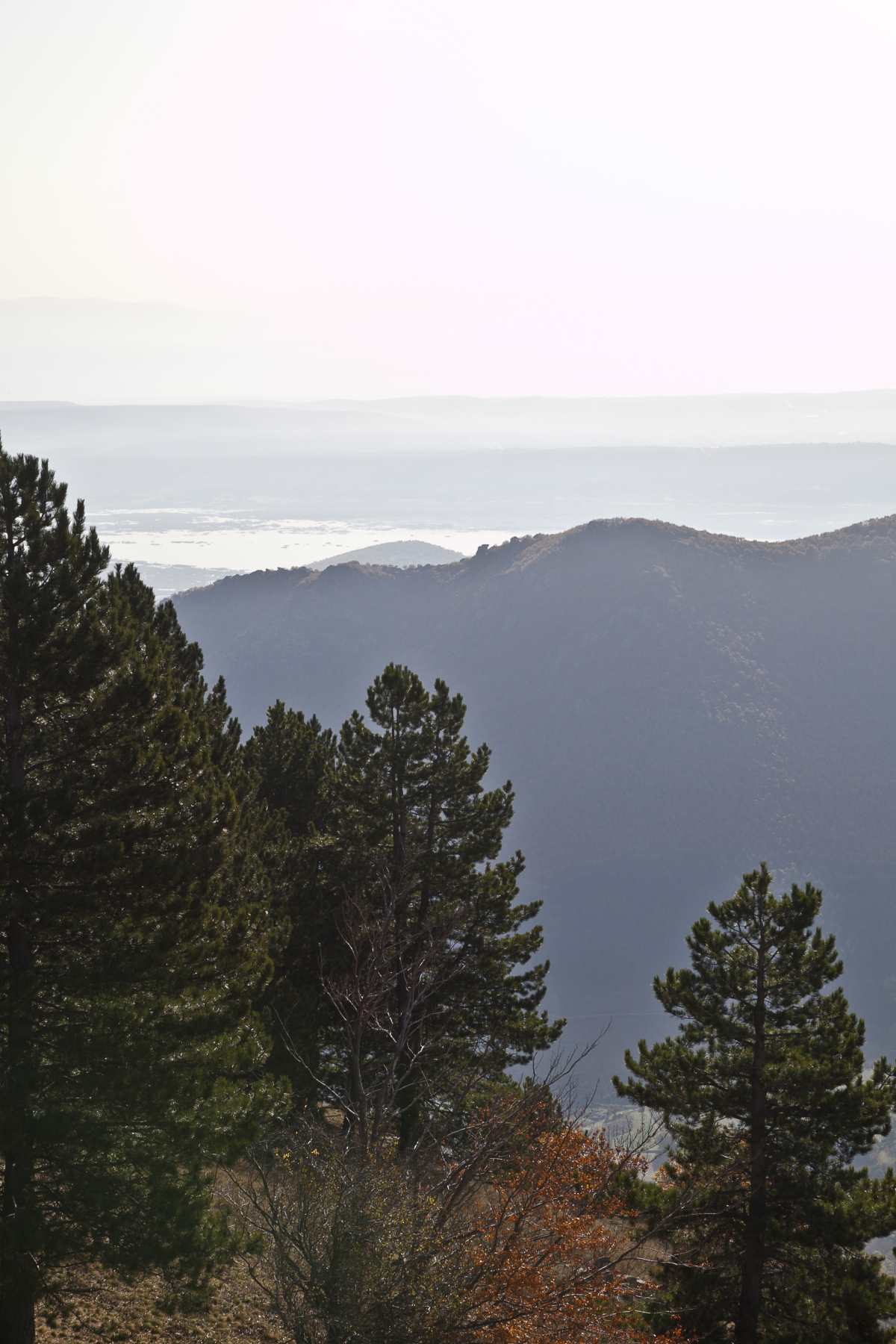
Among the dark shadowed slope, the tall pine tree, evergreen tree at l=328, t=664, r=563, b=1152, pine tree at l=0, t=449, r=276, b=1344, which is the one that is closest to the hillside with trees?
pine tree at l=0, t=449, r=276, b=1344

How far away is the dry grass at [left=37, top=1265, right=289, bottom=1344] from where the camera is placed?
15711mm

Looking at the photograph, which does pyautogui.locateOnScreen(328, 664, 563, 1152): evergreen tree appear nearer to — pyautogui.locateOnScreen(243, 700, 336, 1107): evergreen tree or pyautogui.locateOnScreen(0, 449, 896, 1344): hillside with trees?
pyautogui.locateOnScreen(243, 700, 336, 1107): evergreen tree

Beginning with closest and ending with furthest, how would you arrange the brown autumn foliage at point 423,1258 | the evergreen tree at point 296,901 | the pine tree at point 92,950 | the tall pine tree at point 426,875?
1. the brown autumn foliage at point 423,1258
2. the pine tree at point 92,950
3. the evergreen tree at point 296,901
4. the tall pine tree at point 426,875

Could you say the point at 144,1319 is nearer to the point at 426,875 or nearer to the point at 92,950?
the point at 92,950

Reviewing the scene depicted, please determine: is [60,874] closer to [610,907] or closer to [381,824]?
[381,824]

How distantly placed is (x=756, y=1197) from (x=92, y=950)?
39.7ft

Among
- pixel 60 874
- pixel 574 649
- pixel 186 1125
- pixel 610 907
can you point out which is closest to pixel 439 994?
pixel 186 1125

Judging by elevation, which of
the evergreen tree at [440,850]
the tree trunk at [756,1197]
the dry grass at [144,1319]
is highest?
the evergreen tree at [440,850]

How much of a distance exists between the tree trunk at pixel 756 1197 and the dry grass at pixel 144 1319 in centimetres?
794

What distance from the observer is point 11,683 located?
14.9 meters

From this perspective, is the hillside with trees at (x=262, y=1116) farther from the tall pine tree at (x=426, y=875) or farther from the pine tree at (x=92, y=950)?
the tall pine tree at (x=426, y=875)

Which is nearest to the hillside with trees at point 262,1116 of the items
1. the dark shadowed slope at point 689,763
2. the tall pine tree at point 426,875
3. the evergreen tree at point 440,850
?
the tall pine tree at point 426,875

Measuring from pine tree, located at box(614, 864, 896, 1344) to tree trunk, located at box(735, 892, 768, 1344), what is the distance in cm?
2

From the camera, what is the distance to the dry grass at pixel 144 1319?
15.7 meters
